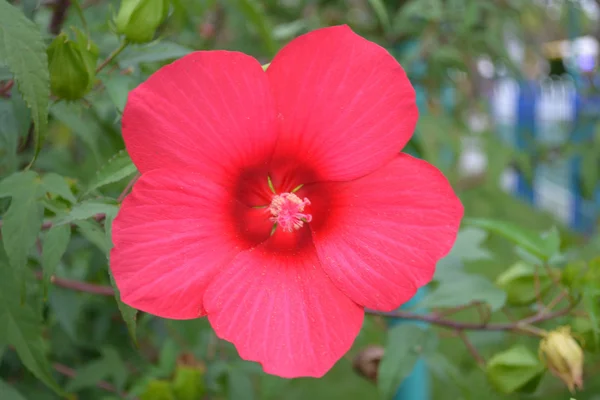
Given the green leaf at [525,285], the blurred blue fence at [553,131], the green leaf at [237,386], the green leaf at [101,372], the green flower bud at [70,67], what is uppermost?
the green flower bud at [70,67]

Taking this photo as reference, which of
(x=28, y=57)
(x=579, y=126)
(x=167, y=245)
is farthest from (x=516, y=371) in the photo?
(x=579, y=126)

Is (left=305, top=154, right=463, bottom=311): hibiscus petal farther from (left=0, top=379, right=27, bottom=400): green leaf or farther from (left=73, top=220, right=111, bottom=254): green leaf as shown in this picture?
(left=0, top=379, right=27, bottom=400): green leaf

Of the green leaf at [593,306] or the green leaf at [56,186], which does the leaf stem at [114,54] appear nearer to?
the green leaf at [56,186]

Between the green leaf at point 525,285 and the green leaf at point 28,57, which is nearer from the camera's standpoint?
the green leaf at point 28,57

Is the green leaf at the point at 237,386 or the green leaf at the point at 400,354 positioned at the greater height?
the green leaf at the point at 400,354

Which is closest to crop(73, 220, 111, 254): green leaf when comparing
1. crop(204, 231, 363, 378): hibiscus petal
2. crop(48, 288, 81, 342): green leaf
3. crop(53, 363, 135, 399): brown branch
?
crop(204, 231, 363, 378): hibiscus petal

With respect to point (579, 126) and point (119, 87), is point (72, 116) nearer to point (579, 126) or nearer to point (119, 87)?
point (119, 87)

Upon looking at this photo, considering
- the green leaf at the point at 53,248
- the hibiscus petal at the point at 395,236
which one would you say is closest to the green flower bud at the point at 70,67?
the green leaf at the point at 53,248
